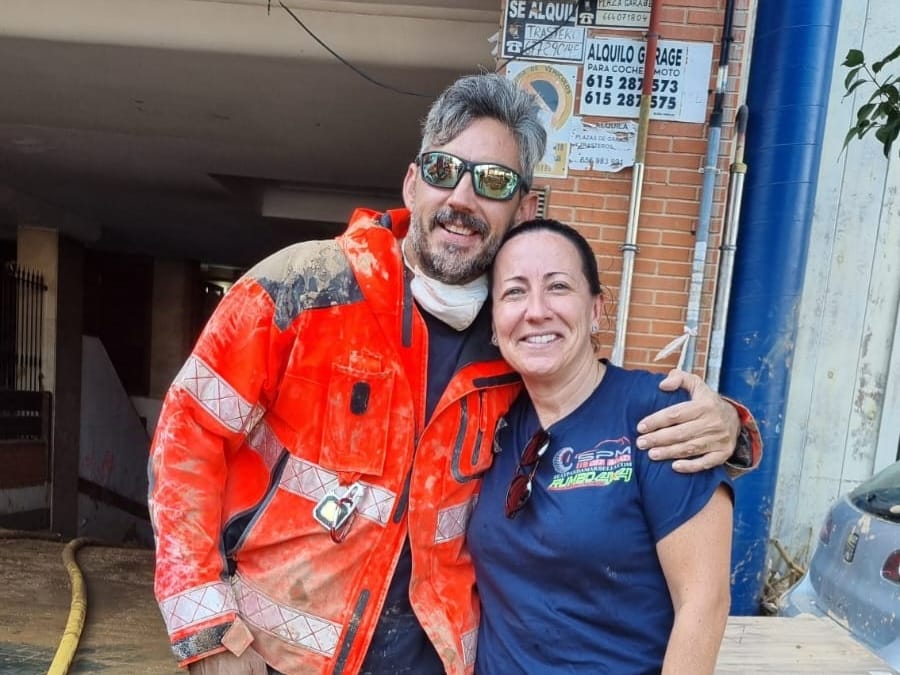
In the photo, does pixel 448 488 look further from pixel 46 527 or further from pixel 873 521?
pixel 46 527

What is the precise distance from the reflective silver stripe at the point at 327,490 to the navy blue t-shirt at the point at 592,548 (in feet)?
0.75

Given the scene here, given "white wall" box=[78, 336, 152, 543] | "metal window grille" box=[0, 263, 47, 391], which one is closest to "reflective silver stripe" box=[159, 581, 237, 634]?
"metal window grille" box=[0, 263, 47, 391]

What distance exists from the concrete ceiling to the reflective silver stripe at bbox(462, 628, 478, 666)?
3063 millimetres

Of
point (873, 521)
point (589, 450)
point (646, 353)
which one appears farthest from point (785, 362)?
point (589, 450)

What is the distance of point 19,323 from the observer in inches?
355

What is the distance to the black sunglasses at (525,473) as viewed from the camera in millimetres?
1380

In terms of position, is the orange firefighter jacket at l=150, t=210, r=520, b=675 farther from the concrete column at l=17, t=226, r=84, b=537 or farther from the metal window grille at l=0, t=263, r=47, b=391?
the concrete column at l=17, t=226, r=84, b=537

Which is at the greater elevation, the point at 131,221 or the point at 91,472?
the point at 131,221

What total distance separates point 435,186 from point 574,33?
2.14 meters

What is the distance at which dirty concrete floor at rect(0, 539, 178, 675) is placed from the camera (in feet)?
12.1

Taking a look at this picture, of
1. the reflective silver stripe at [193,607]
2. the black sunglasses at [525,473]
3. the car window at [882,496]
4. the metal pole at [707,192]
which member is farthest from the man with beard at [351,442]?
the metal pole at [707,192]

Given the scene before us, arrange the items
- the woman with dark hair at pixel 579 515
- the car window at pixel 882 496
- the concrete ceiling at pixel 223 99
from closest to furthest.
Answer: the woman with dark hair at pixel 579 515 → the car window at pixel 882 496 → the concrete ceiling at pixel 223 99

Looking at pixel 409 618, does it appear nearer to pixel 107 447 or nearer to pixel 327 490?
pixel 327 490

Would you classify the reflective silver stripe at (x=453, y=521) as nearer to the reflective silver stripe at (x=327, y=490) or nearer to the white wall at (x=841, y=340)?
the reflective silver stripe at (x=327, y=490)
